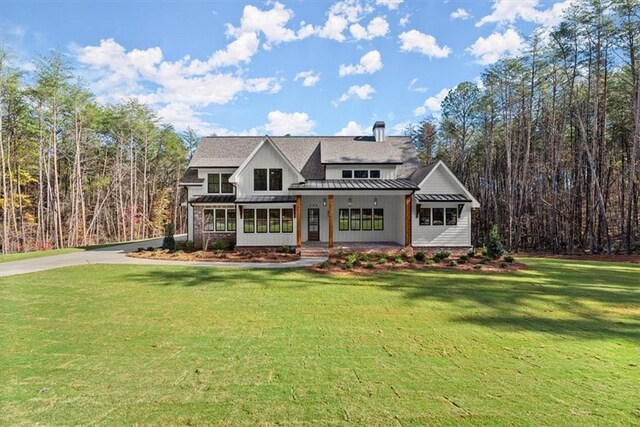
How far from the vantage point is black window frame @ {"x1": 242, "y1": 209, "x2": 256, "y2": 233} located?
57.8ft

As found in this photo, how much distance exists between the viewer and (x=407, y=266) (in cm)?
1210

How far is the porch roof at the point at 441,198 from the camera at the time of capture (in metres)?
16.8

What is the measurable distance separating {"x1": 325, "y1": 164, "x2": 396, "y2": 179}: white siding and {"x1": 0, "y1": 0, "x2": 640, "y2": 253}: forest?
34.4ft

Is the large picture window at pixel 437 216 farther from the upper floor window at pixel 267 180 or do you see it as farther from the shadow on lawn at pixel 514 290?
the upper floor window at pixel 267 180

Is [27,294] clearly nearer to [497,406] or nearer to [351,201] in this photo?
[497,406]

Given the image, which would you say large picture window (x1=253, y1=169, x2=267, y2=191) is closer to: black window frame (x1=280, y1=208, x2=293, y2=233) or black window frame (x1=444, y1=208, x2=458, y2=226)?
black window frame (x1=280, y1=208, x2=293, y2=233)

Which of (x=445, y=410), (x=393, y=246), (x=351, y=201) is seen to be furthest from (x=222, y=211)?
(x=445, y=410)

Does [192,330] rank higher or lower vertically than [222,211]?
lower

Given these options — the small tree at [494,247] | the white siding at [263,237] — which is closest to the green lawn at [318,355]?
the small tree at [494,247]

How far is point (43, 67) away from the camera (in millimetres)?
21000

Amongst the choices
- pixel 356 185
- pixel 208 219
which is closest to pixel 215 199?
pixel 208 219

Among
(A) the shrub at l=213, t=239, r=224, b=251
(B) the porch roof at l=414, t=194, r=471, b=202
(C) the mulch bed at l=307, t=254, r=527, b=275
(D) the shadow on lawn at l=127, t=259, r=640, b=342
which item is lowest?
(D) the shadow on lawn at l=127, t=259, r=640, b=342

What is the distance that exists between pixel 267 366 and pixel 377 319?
291 cm

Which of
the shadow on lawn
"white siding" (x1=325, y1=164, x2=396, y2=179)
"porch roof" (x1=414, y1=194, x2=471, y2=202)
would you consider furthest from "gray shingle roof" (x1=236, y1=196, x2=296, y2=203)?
"porch roof" (x1=414, y1=194, x2=471, y2=202)
